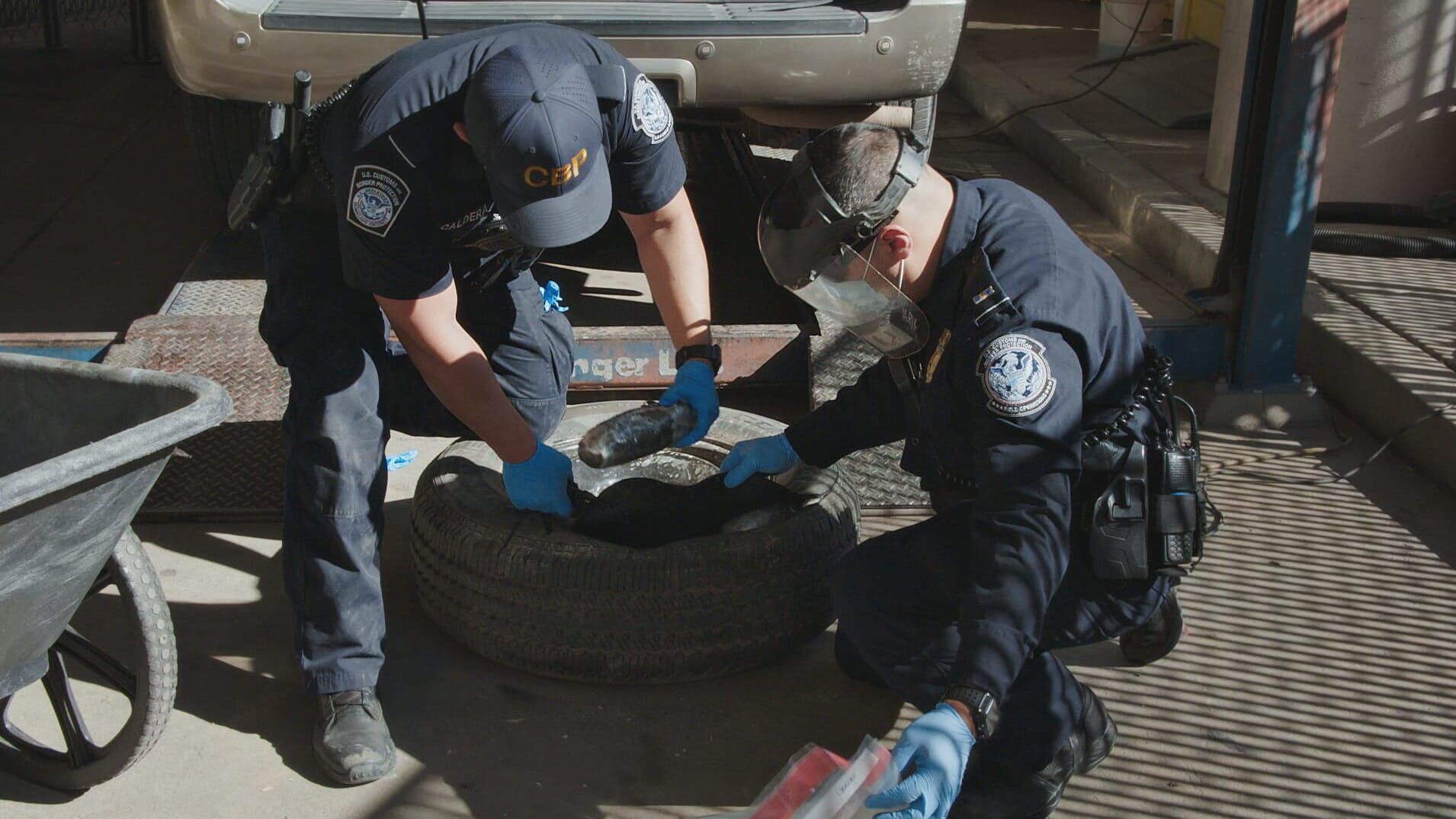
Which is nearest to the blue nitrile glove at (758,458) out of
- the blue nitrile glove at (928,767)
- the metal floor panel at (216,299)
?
the blue nitrile glove at (928,767)

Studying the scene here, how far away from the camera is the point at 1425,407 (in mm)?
3855

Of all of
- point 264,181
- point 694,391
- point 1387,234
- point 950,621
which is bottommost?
point 1387,234

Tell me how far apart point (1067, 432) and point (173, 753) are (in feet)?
6.03

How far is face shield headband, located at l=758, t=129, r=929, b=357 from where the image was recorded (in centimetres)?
221

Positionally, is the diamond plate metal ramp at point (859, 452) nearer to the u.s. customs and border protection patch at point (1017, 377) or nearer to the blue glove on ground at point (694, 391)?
the blue glove on ground at point (694, 391)

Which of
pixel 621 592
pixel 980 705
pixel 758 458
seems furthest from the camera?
pixel 758 458

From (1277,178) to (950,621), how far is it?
2102 millimetres

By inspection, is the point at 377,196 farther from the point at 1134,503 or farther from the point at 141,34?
the point at 141,34

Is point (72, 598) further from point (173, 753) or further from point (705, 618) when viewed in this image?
point (705, 618)

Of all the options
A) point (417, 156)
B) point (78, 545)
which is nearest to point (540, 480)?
point (417, 156)

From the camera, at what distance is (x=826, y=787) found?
6.21 feet

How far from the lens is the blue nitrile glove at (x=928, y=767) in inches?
74.4

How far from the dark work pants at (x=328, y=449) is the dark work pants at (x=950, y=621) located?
0.97 meters

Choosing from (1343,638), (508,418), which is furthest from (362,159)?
(1343,638)
